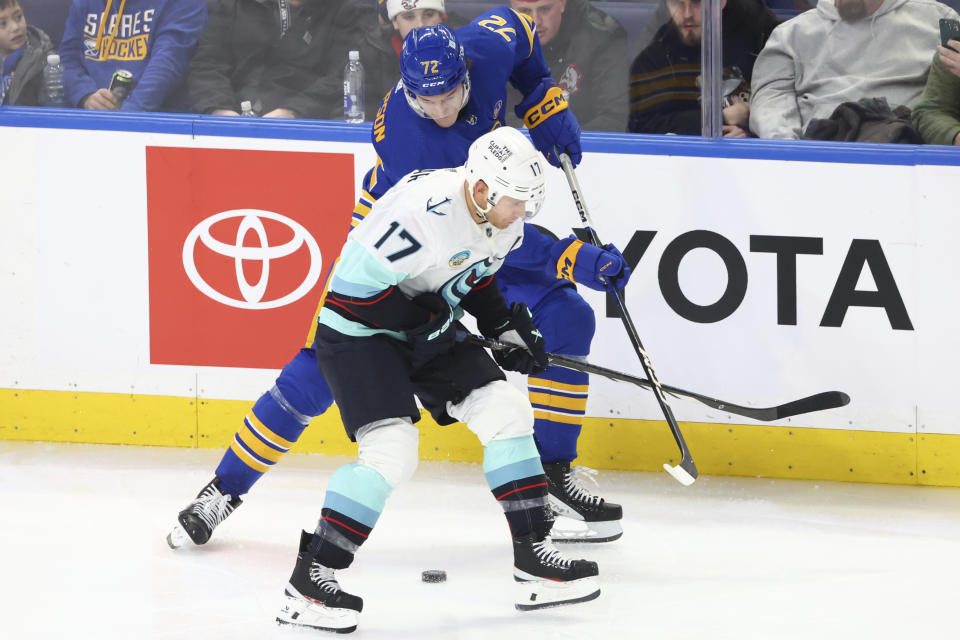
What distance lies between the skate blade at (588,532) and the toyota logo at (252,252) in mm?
1235

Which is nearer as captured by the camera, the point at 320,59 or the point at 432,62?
the point at 432,62

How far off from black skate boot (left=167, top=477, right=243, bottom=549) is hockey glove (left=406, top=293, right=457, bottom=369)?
823mm

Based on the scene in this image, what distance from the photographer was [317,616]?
2820 mm

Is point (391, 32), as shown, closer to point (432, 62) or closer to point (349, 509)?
point (432, 62)

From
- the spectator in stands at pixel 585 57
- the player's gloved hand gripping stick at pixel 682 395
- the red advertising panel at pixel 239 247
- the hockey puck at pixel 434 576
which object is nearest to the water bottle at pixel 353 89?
the red advertising panel at pixel 239 247

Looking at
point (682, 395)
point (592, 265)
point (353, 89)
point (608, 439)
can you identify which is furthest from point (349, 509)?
point (353, 89)

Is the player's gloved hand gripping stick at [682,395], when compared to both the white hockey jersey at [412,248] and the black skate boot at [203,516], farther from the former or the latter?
the black skate boot at [203,516]

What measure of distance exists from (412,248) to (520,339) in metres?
0.50

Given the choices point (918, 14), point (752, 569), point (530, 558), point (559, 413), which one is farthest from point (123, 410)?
point (918, 14)

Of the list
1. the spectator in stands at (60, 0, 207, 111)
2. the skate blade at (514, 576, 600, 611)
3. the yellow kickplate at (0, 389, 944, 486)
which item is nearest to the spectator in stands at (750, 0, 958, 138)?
the yellow kickplate at (0, 389, 944, 486)

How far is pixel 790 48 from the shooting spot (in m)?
3.98

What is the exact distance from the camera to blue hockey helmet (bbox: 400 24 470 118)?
121 inches

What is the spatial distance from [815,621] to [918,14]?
1.98 metres

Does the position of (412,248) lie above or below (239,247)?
above
